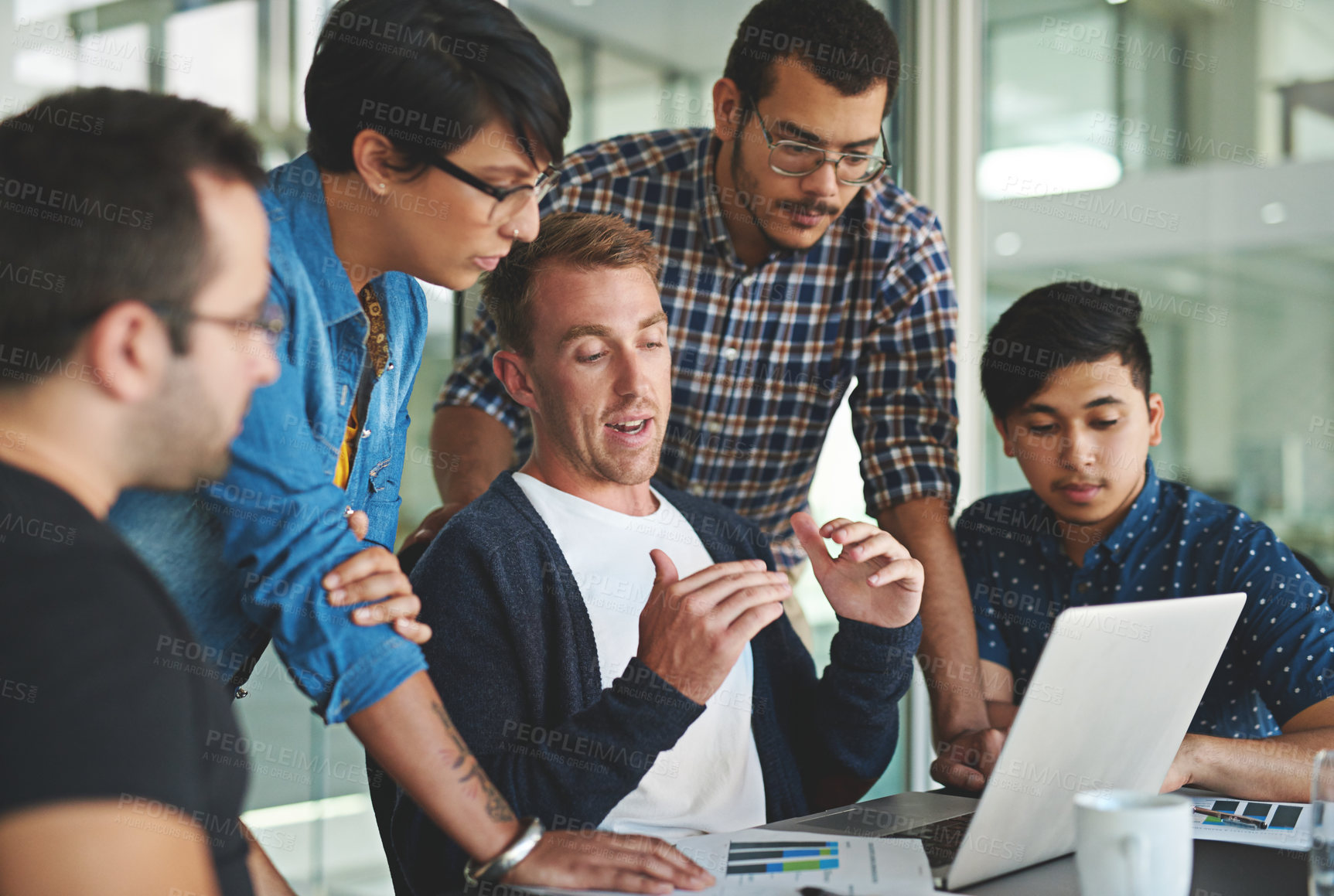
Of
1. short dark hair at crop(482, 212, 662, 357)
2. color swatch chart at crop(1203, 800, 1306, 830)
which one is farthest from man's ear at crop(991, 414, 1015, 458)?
color swatch chart at crop(1203, 800, 1306, 830)

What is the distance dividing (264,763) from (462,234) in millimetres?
2346

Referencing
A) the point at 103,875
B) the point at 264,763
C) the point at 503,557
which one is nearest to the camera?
the point at 103,875

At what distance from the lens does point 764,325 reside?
2494 millimetres

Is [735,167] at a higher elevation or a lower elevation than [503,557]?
higher

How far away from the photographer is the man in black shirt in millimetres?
756

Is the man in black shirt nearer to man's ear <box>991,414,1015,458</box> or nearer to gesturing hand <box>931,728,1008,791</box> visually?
gesturing hand <box>931,728,1008,791</box>

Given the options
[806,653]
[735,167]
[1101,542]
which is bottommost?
[806,653]

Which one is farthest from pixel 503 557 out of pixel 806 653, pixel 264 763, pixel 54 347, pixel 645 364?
pixel 264 763

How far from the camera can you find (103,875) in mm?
745

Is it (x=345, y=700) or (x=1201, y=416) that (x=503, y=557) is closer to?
(x=345, y=700)

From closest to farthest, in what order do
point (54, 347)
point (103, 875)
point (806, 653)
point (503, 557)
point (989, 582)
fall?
1. point (103, 875)
2. point (54, 347)
3. point (503, 557)
4. point (806, 653)
5. point (989, 582)

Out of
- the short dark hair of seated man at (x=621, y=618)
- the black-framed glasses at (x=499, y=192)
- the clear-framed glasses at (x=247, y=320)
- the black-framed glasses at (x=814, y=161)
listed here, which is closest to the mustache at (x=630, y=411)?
the short dark hair of seated man at (x=621, y=618)

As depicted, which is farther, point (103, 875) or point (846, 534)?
point (846, 534)

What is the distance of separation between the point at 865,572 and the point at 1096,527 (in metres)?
0.76
